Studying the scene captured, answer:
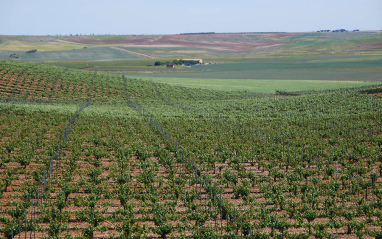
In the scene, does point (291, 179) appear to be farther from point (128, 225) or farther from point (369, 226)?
point (128, 225)

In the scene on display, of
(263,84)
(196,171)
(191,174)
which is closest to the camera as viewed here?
(196,171)

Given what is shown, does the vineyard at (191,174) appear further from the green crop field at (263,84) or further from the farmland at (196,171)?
the green crop field at (263,84)

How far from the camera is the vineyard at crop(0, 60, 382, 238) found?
17.6 metres

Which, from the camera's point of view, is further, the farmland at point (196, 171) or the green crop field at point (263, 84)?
the green crop field at point (263, 84)

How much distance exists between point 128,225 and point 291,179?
35.8ft

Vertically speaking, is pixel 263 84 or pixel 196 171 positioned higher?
pixel 196 171

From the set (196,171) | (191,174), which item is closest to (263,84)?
(191,174)

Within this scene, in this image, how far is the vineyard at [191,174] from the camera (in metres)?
17.6

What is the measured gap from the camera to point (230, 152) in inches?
1216

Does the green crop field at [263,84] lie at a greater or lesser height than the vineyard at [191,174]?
lesser

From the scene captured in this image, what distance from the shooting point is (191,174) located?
26.0 metres

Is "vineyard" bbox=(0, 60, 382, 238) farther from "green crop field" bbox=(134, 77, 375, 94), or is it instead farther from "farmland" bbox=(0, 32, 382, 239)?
"green crop field" bbox=(134, 77, 375, 94)

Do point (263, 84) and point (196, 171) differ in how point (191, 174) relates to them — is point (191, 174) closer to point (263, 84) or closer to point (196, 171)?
point (196, 171)

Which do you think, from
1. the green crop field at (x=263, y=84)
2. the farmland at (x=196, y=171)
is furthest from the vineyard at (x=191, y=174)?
the green crop field at (x=263, y=84)
